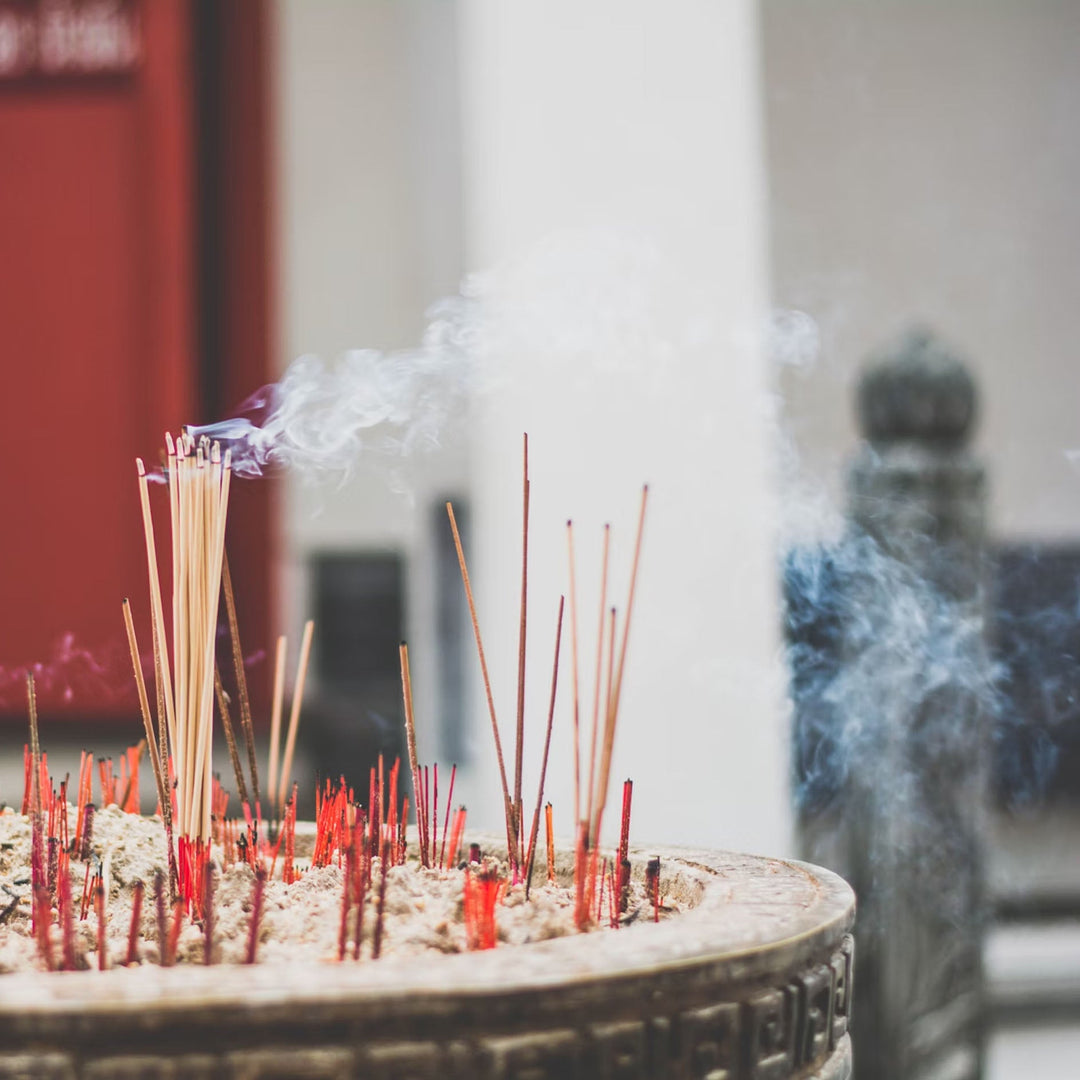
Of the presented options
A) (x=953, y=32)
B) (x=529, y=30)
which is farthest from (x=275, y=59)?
(x=953, y=32)

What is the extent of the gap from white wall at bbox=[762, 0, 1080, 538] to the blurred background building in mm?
24

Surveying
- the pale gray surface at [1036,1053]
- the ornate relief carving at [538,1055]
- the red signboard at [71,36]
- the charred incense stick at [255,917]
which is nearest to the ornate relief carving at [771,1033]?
the ornate relief carving at [538,1055]

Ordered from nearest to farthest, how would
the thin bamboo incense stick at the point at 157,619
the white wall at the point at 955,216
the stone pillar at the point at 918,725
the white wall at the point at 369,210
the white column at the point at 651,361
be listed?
the thin bamboo incense stick at the point at 157,619 < the stone pillar at the point at 918,725 < the white column at the point at 651,361 < the white wall at the point at 369,210 < the white wall at the point at 955,216

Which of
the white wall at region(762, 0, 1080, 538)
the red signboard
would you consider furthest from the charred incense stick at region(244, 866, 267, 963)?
the white wall at region(762, 0, 1080, 538)

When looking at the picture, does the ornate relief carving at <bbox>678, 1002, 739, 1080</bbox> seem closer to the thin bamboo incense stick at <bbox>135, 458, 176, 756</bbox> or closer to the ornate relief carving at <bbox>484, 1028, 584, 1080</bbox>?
the ornate relief carving at <bbox>484, 1028, 584, 1080</bbox>

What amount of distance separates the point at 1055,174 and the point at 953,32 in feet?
2.74

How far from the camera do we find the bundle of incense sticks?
4.26 ft

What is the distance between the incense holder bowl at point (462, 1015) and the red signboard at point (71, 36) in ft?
11.6

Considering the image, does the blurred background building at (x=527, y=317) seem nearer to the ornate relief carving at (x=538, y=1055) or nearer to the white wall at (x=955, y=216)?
the white wall at (x=955, y=216)

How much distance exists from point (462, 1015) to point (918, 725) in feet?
5.98

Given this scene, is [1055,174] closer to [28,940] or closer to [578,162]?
[578,162]

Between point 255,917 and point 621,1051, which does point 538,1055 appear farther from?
point 255,917

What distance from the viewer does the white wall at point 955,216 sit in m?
4.93

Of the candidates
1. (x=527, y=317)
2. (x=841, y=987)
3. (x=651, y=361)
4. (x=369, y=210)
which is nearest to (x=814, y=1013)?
(x=841, y=987)
